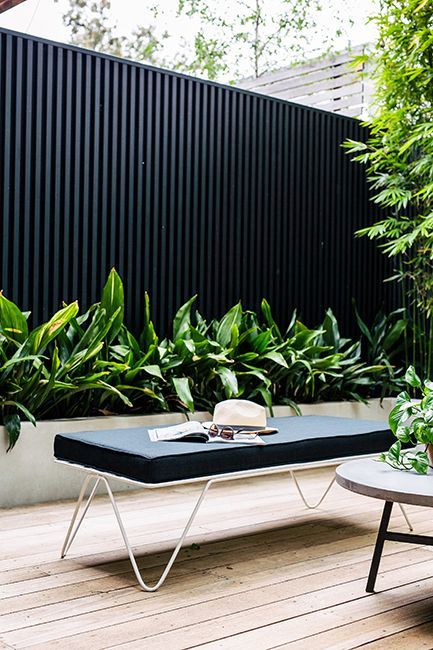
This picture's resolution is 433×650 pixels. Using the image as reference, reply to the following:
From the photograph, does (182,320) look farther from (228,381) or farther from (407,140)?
(407,140)

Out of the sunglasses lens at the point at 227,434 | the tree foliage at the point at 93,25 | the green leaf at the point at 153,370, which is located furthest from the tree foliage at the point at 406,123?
the tree foliage at the point at 93,25

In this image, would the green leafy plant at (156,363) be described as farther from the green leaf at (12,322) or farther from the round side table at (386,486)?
the round side table at (386,486)

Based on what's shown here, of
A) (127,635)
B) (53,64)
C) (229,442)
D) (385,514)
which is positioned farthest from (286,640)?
(53,64)

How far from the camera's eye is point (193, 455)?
9.00 ft

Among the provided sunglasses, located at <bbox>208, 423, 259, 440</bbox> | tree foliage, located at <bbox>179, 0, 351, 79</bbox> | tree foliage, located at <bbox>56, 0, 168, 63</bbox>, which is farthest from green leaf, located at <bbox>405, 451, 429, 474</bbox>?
tree foliage, located at <bbox>56, 0, 168, 63</bbox>

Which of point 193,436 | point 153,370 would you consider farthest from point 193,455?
point 153,370

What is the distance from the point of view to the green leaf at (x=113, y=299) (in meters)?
4.46

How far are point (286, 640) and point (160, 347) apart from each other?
2.60 m

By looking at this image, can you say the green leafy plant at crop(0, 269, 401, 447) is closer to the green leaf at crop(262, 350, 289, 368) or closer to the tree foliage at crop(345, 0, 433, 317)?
the green leaf at crop(262, 350, 289, 368)

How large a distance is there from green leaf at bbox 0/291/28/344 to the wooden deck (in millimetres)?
849

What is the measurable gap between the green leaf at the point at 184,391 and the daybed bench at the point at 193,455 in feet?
3.15

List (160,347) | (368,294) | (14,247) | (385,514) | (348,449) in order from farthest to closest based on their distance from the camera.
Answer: (368,294)
(160,347)
(14,247)
(348,449)
(385,514)

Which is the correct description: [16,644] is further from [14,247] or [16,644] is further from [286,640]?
[14,247]

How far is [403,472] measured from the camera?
269 centimetres
